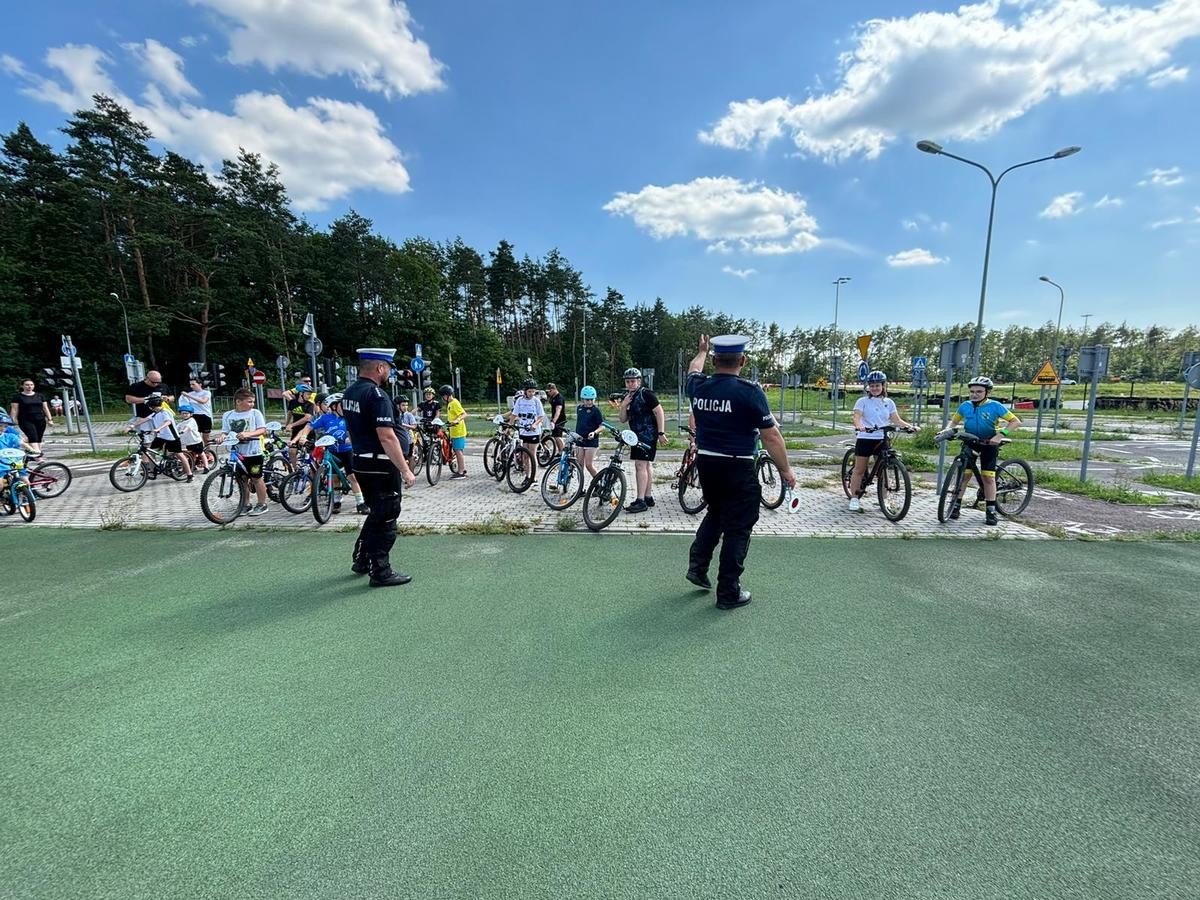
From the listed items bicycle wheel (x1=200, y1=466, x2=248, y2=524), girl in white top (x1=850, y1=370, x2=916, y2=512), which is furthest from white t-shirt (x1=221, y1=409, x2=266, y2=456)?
girl in white top (x1=850, y1=370, x2=916, y2=512)

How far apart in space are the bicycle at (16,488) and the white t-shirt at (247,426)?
2.95 meters

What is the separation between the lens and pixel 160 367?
41.8 m

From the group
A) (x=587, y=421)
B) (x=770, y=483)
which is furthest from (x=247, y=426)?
(x=770, y=483)

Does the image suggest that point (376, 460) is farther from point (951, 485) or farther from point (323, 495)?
point (951, 485)

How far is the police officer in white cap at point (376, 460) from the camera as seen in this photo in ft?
14.7

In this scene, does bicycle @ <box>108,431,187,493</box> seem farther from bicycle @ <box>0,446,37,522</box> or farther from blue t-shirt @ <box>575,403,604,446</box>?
blue t-shirt @ <box>575,403,604,446</box>

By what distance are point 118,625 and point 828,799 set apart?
492cm

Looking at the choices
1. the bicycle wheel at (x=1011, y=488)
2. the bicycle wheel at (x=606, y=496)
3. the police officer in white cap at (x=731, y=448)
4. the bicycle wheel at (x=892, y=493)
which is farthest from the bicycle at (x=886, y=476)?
the police officer in white cap at (x=731, y=448)

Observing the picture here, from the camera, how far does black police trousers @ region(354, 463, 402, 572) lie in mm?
4625

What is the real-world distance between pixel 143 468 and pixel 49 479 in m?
1.18

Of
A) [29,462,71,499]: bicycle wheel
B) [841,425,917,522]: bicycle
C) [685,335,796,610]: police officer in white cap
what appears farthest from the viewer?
[29,462,71,499]: bicycle wheel

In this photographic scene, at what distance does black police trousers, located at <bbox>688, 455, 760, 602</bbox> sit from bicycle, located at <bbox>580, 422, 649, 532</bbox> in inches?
93.4

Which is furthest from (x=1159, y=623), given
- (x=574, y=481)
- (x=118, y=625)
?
(x=118, y=625)

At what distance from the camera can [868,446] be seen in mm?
7504
